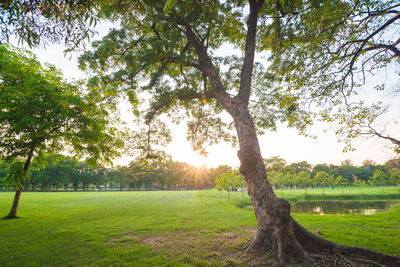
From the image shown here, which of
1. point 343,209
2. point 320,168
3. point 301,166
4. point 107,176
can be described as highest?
point 301,166

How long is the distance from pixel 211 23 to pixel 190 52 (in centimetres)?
202

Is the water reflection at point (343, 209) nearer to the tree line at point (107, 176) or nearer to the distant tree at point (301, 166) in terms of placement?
the tree line at point (107, 176)

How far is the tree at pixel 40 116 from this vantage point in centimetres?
852

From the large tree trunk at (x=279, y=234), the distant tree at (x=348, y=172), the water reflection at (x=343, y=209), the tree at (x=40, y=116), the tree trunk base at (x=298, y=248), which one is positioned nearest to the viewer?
the tree trunk base at (x=298, y=248)

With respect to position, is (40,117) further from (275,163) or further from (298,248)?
(275,163)

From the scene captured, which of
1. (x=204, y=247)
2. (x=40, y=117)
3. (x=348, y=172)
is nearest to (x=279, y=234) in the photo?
(x=204, y=247)

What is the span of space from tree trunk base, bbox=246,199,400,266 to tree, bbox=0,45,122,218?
9.99 meters

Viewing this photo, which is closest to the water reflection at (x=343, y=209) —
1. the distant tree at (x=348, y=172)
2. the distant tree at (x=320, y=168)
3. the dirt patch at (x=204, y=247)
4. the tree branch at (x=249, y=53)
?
the dirt patch at (x=204, y=247)

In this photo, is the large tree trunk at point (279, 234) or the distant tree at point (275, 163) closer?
the large tree trunk at point (279, 234)

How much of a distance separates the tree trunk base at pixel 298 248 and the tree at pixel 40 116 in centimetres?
999

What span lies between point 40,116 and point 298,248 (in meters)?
13.3

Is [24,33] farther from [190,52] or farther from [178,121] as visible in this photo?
[178,121]

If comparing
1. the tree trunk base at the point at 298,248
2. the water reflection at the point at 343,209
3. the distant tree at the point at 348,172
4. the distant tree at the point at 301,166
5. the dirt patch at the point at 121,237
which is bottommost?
the water reflection at the point at 343,209

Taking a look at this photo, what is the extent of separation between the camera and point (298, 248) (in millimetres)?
4641
